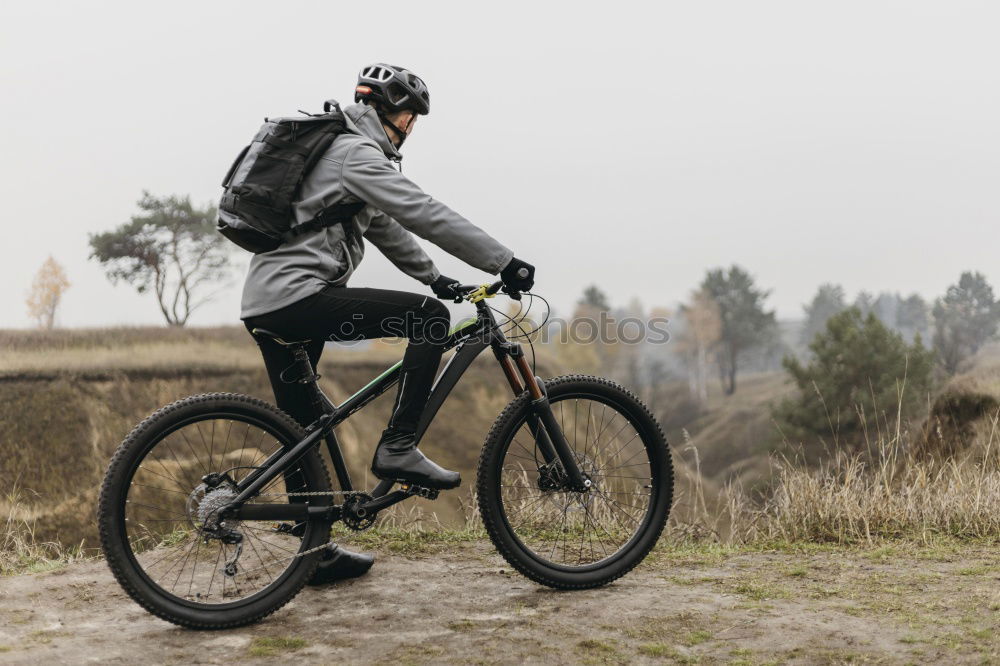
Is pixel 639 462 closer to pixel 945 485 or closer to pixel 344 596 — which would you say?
pixel 344 596

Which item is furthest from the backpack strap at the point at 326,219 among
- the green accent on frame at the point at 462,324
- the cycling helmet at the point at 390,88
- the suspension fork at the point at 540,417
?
the suspension fork at the point at 540,417

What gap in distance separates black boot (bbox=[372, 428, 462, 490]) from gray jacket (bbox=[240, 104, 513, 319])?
74cm

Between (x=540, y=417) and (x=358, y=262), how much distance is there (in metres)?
1.13

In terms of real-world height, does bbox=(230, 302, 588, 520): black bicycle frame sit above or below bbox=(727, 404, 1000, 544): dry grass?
above

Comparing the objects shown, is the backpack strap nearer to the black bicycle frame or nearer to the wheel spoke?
the black bicycle frame

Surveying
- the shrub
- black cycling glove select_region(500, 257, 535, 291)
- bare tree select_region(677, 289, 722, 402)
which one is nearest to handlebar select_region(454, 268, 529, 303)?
black cycling glove select_region(500, 257, 535, 291)

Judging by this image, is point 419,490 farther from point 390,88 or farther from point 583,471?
point 390,88

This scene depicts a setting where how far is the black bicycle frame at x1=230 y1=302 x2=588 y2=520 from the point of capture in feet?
13.0

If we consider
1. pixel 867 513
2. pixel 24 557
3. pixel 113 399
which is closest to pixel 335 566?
pixel 24 557

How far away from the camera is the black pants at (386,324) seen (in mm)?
3906

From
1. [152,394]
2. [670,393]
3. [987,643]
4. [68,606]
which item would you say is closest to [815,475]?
[987,643]

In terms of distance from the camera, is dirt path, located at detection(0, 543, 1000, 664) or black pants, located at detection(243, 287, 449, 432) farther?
black pants, located at detection(243, 287, 449, 432)

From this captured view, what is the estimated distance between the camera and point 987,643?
3541 millimetres

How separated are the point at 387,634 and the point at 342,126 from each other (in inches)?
84.8
